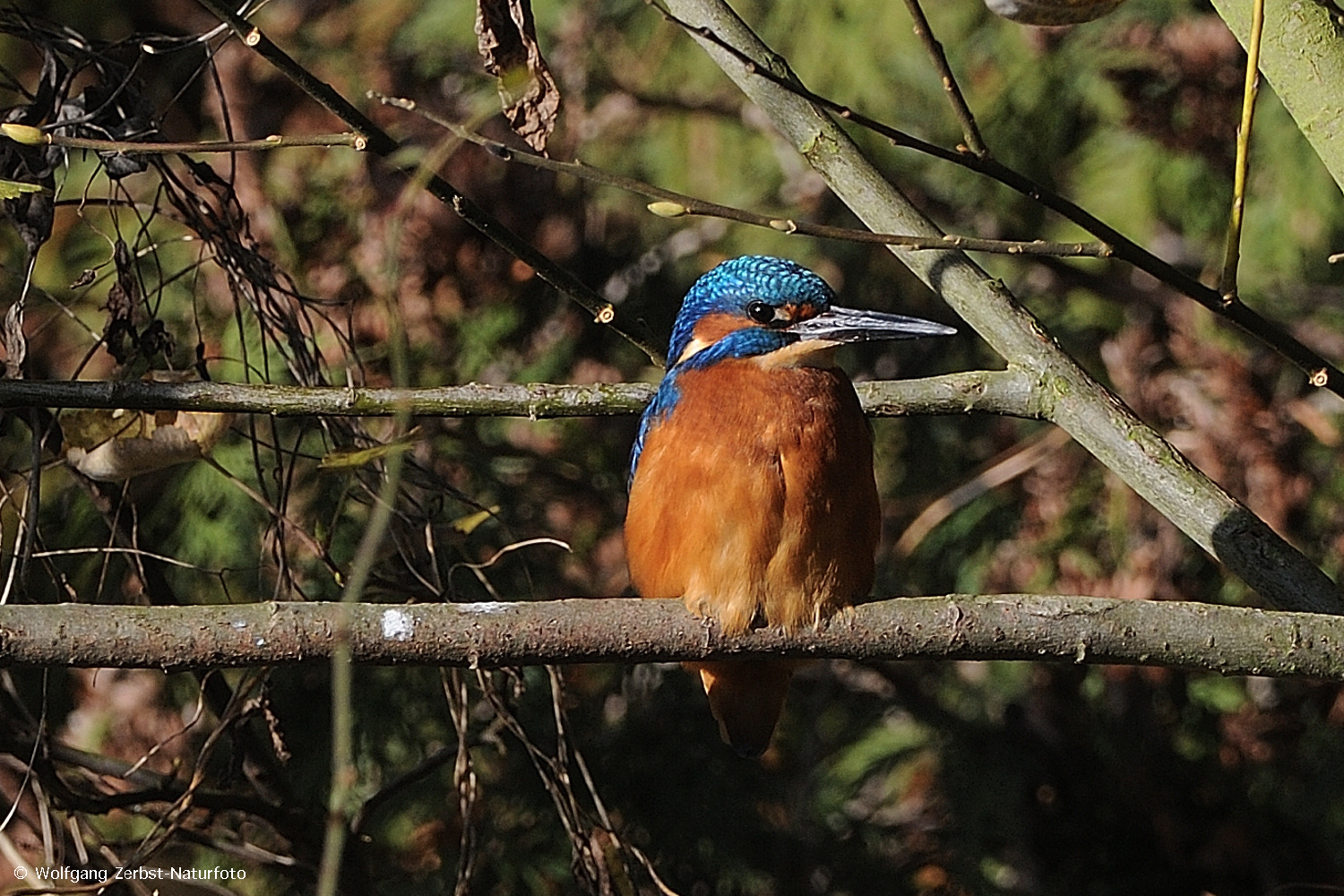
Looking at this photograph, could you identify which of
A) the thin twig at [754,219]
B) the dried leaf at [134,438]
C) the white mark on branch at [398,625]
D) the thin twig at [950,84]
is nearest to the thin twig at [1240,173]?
the thin twig at [754,219]

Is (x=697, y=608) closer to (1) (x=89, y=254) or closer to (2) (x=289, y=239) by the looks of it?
(2) (x=289, y=239)

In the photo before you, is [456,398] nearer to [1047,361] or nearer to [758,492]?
[758,492]

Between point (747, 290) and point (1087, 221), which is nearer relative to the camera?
point (1087, 221)

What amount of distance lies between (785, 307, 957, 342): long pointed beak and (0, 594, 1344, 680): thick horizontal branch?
53 cm

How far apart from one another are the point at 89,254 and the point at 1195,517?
2.69 metres

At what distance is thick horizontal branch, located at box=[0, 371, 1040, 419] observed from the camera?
1.98 metres

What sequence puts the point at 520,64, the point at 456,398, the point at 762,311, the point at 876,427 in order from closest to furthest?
the point at 520,64 → the point at 456,398 → the point at 762,311 → the point at 876,427

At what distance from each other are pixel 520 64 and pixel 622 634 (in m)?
0.72

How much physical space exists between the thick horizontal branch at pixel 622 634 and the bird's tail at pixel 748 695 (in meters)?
0.65

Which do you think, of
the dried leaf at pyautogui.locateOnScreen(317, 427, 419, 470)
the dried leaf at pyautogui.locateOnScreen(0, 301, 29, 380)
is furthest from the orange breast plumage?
the dried leaf at pyautogui.locateOnScreen(0, 301, 29, 380)

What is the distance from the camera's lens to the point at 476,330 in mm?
3836

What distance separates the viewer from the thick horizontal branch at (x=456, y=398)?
1.98 m

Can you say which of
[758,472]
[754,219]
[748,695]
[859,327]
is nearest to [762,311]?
[859,327]

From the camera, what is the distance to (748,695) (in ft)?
8.56
